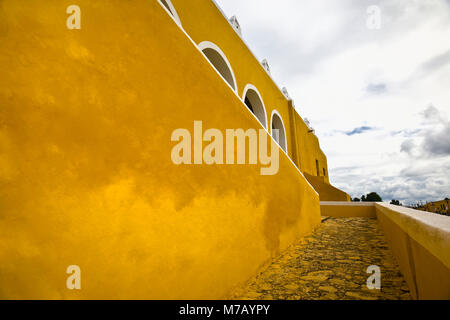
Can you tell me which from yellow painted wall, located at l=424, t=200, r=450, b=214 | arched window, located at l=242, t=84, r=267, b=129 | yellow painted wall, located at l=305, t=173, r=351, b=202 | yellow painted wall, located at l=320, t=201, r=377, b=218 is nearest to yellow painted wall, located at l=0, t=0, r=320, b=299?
yellow painted wall, located at l=320, t=201, r=377, b=218

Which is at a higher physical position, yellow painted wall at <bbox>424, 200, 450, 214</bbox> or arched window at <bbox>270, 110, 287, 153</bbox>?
arched window at <bbox>270, 110, 287, 153</bbox>

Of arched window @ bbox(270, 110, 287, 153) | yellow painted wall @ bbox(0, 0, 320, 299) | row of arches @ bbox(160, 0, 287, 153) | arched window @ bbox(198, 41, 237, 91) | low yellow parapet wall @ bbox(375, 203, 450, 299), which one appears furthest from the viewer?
arched window @ bbox(270, 110, 287, 153)

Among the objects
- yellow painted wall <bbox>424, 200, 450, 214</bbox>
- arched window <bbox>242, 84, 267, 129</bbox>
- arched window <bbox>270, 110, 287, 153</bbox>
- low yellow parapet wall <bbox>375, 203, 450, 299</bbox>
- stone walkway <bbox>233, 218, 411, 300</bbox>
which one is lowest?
yellow painted wall <bbox>424, 200, 450, 214</bbox>

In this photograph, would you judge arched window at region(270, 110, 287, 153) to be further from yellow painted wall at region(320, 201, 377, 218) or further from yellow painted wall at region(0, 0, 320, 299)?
yellow painted wall at region(0, 0, 320, 299)

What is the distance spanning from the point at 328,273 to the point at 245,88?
6.06 m

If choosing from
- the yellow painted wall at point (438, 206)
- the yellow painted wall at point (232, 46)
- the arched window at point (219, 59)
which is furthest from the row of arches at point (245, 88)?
the yellow painted wall at point (438, 206)

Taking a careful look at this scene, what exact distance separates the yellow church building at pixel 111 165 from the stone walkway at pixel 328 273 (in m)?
0.32

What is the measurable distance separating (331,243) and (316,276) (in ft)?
4.10

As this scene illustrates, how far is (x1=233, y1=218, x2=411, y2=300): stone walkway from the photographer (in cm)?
201

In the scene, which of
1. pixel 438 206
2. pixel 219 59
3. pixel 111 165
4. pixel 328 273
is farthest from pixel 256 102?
pixel 438 206

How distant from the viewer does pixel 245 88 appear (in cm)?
723

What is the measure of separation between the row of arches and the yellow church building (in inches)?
63.0

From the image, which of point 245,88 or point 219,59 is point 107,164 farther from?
point 245,88

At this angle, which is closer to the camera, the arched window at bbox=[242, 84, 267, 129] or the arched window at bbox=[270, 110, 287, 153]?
the arched window at bbox=[242, 84, 267, 129]
